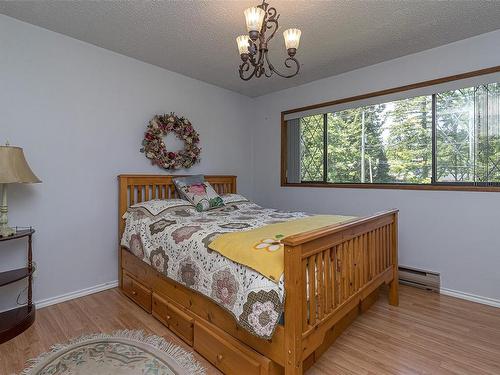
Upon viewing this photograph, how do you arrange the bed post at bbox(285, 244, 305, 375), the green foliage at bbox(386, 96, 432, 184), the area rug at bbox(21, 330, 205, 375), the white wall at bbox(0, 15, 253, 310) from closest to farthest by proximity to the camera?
1. the bed post at bbox(285, 244, 305, 375)
2. the area rug at bbox(21, 330, 205, 375)
3. the white wall at bbox(0, 15, 253, 310)
4. the green foliage at bbox(386, 96, 432, 184)

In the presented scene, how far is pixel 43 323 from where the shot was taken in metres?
2.21

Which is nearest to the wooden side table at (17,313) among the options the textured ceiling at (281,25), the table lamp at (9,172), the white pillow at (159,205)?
the table lamp at (9,172)

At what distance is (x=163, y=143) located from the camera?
3301mm

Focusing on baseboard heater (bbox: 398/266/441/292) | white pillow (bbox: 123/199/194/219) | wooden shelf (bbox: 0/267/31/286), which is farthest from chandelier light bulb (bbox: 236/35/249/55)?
baseboard heater (bbox: 398/266/441/292)

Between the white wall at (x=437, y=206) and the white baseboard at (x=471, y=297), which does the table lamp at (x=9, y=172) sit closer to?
the white wall at (x=437, y=206)

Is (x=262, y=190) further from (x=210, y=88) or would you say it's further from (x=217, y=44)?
(x=217, y=44)

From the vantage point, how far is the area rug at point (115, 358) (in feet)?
5.43

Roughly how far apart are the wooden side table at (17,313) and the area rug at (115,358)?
0.39m

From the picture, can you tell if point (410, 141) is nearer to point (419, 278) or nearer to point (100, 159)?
point (419, 278)

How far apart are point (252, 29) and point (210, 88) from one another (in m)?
2.40

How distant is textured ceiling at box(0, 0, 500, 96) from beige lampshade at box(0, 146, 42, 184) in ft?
3.85

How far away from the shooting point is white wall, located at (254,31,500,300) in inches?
99.7

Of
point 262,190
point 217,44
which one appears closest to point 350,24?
point 217,44

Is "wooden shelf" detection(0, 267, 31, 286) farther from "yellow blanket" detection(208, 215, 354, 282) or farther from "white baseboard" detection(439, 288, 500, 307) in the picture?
"white baseboard" detection(439, 288, 500, 307)
